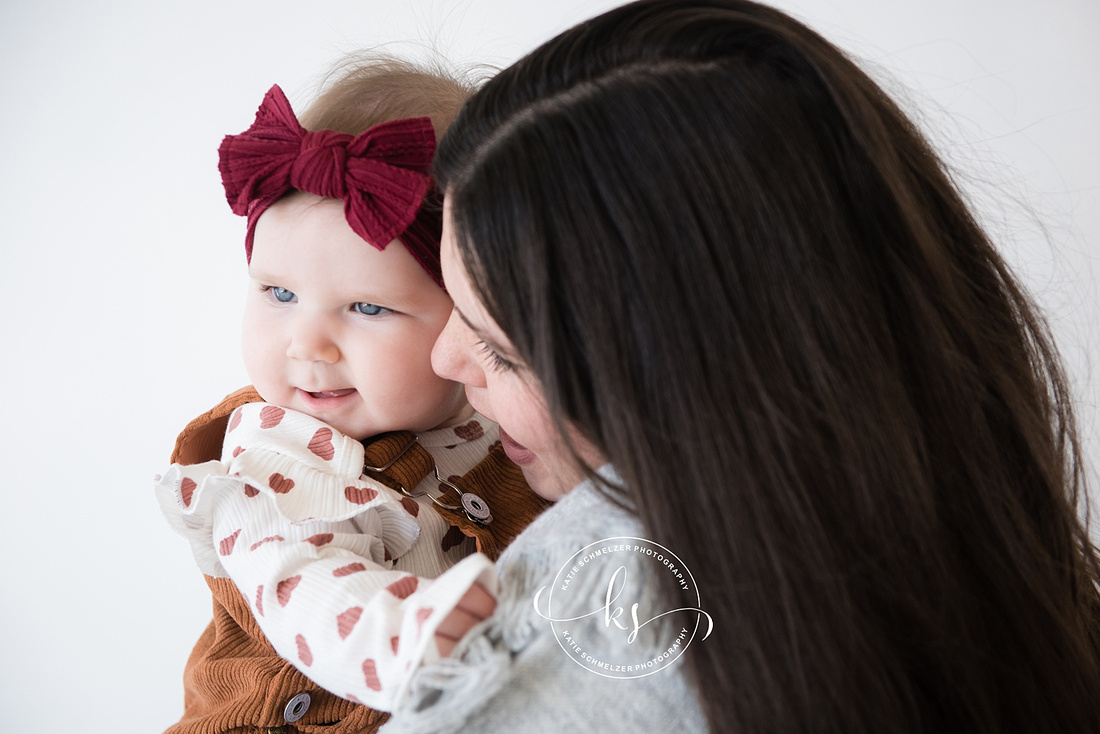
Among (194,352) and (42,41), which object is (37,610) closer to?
(194,352)

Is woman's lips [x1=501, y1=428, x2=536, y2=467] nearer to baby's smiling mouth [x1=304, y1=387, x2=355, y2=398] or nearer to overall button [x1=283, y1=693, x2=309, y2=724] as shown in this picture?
baby's smiling mouth [x1=304, y1=387, x2=355, y2=398]

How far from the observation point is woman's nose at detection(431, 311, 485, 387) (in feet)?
2.98

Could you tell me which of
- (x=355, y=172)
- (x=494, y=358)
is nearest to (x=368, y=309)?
(x=355, y=172)

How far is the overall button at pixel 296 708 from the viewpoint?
97cm

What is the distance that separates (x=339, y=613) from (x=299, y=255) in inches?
18.9

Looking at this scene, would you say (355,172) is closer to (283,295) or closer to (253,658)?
(283,295)

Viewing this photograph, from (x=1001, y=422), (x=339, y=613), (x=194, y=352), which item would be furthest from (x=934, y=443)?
(x=194, y=352)

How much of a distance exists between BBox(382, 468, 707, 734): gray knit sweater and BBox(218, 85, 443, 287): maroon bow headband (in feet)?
1.60

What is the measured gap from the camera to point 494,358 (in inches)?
34.0

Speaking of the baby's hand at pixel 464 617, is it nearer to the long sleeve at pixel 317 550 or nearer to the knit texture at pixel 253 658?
the long sleeve at pixel 317 550

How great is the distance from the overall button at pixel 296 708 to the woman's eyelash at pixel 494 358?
19.8 inches

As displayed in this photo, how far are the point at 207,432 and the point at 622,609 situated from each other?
2.63ft

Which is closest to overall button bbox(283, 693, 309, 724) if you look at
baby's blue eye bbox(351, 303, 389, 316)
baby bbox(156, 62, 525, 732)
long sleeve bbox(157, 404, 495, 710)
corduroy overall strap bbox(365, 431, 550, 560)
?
baby bbox(156, 62, 525, 732)

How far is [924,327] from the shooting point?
0.79 metres
